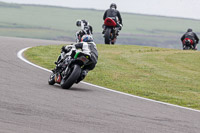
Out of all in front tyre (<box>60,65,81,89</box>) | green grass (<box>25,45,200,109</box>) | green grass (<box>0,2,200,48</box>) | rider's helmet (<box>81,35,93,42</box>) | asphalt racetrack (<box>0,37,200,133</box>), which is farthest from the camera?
green grass (<box>0,2,200,48</box>)

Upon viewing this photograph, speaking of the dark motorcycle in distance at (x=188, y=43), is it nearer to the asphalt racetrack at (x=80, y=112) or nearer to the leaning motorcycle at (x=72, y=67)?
the asphalt racetrack at (x=80, y=112)

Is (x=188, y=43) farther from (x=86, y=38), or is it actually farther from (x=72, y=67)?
(x=72, y=67)

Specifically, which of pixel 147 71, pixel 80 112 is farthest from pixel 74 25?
pixel 80 112

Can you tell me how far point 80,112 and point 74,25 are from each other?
329 feet

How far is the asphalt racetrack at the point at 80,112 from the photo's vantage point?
27.1 feet

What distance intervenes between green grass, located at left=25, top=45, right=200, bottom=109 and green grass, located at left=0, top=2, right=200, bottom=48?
205ft

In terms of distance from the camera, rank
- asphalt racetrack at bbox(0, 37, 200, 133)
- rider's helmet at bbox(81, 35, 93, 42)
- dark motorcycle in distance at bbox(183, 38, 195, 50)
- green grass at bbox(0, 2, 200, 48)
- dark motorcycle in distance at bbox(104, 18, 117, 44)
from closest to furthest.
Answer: asphalt racetrack at bbox(0, 37, 200, 133) < rider's helmet at bbox(81, 35, 93, 42) < dark motorcycle in distance at bbox(104, 18, 117, 44) < dark motorcycle in distance at bbox(183, 38, 195, 50) < green grass at bbox(0, 2, 200, 48)

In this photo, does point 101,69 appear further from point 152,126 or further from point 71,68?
point 152,126

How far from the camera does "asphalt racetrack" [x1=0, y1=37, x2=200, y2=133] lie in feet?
27.1

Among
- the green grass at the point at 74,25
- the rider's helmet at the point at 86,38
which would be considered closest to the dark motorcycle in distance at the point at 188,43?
the rider's helmet at the point at 86,38

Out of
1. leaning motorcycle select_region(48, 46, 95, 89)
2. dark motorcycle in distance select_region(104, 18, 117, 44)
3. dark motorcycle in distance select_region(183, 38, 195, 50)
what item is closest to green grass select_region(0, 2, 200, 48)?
dark motorcycle in distance select_region(183, 38, 195, 50)

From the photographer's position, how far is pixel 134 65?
19562mm

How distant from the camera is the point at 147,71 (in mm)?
18234

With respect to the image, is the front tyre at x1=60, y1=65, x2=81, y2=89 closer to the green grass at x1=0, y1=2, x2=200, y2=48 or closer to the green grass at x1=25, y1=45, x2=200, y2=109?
the green grass at x1=25, y1=45, x2=200, y2=109
